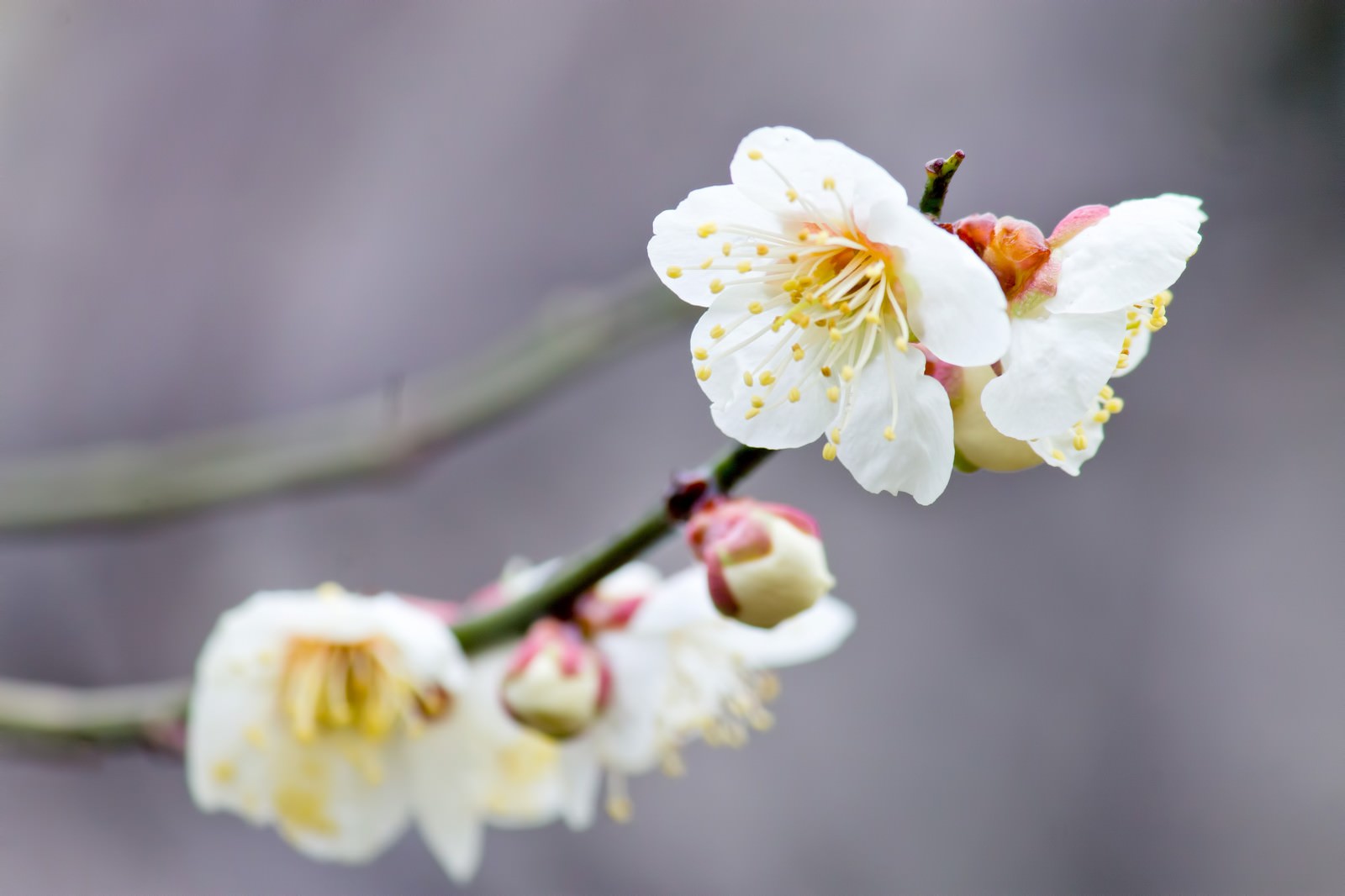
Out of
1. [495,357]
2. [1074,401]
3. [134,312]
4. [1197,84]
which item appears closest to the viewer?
[1074,401]

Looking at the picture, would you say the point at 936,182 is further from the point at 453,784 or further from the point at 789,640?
the point at 453,784

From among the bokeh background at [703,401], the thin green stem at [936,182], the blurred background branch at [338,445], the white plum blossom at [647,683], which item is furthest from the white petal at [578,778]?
the bokeh background at [703,401]

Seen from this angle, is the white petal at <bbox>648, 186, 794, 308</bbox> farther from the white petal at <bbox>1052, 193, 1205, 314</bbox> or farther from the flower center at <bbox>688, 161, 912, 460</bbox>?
the white petal at <bbox>1052, 193, 1205, 314</bbox>

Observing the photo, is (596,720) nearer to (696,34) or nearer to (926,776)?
(926,776)

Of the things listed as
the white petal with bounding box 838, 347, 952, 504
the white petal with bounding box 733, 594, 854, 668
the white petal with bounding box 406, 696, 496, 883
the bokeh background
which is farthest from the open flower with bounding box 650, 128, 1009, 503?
the bokeh background

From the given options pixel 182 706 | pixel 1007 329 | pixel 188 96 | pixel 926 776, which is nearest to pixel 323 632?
pixel 182 706

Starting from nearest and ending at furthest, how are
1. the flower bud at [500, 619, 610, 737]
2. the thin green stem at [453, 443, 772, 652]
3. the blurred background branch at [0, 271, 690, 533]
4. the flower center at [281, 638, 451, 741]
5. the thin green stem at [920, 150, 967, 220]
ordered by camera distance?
the thin green stem at [920, 150, 967, 220], the thin green stem at [453, 443, 772, 652], the flower bud at [500, 619, 610, 737], the flower center at [281, 638, 451, 741], the blurred background branch at [0, 271, 690, 533]

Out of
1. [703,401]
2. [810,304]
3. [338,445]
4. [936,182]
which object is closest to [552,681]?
[810,304]
